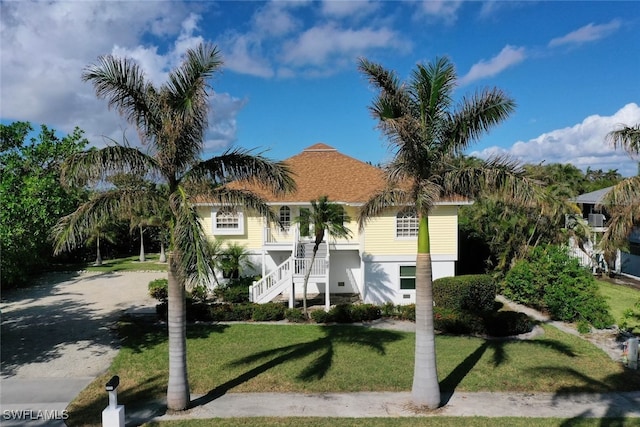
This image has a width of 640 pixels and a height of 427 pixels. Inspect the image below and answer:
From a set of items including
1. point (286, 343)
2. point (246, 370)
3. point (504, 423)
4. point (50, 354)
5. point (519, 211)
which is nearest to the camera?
point (504, 423)

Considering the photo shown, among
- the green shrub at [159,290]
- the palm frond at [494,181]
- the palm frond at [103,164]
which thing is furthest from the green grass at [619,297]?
the green shrub at [159,290]

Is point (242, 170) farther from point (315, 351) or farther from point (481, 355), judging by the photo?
point (481, 355)

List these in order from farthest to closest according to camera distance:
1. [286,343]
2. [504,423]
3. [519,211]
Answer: [519,211], [286,343], [504,423]

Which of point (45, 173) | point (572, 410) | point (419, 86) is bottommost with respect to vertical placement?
point (572, 410)

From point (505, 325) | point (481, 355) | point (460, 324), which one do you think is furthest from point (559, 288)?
point (481, 355)

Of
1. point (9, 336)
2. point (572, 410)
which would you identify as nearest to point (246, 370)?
point (572, 410)

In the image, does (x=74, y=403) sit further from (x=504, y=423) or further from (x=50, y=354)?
(x=504, y=423)

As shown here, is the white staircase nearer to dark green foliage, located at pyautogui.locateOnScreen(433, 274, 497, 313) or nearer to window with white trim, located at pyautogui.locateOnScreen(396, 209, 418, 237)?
window with white trim, located at pyautogui.locateOnScreen(396, 209, 418, 237)

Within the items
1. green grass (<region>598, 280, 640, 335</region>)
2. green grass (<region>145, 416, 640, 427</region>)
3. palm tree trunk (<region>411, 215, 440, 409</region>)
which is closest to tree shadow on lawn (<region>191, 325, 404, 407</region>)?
green grass (<region>145, 416, 640, 427</region>)

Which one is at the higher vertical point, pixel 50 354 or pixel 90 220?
pixel 90 220
